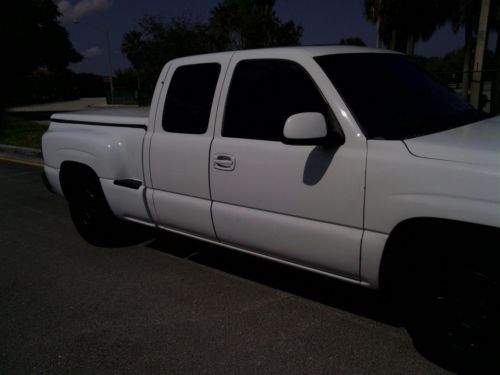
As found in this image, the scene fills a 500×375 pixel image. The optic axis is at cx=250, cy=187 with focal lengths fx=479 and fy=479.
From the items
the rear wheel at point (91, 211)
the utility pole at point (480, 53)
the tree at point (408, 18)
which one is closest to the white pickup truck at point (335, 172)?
the rear wheel at point (91, 211)

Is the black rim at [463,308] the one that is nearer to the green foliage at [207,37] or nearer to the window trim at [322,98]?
the window trim at [322,98]

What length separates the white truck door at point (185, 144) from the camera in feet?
12.6

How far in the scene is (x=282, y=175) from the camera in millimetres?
3301

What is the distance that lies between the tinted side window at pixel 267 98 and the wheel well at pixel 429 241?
36.8 inches

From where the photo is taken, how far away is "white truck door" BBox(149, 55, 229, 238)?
12.6ft

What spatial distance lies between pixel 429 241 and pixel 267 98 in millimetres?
1556

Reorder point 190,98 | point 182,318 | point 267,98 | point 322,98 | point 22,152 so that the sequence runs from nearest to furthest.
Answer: point 322,98 < point 267,98 < point 182,318 < point 190,98 < point 22,152

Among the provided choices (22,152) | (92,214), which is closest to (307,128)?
(92,214)

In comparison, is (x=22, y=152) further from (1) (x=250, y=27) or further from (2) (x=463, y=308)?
(1) (x=250, y=27)

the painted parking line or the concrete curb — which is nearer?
the painted parking line

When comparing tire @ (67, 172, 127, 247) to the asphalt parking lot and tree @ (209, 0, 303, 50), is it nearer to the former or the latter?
the asphalt parking lot

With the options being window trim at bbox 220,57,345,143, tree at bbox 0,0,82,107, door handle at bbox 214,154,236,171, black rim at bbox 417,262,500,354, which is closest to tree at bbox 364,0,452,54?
tree at bbox 0,0,82,107

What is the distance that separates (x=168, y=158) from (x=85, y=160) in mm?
1272

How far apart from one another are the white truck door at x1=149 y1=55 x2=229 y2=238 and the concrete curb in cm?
824
